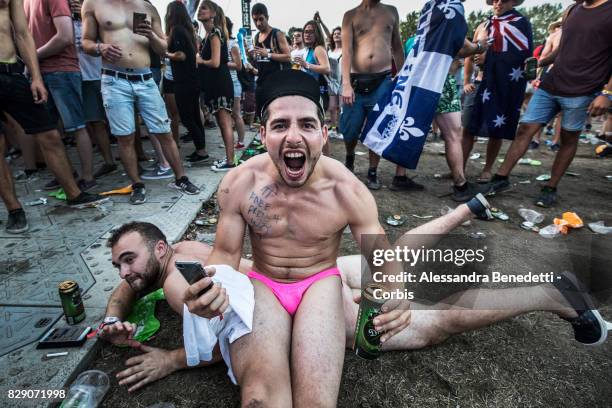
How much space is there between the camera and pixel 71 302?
6.64 feet

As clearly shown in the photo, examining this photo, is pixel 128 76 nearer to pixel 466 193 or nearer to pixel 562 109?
pixel 466 193

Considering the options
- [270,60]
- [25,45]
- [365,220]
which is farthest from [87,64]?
[365,220]

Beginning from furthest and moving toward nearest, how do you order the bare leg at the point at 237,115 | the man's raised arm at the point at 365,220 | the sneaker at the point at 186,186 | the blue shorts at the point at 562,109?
the bare leg at the point at 237,115 → the sneaker at the point at 186,186 → the blue shorts at the point at 562,109 → the man's raised arm at the point at 365,220

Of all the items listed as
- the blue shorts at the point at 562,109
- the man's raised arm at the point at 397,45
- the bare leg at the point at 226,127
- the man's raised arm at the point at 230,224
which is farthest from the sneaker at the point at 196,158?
the blue shorts at the point at 562,109

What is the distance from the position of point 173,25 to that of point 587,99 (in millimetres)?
5560

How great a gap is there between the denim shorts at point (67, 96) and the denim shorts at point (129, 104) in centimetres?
58

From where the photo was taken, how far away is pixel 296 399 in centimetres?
150

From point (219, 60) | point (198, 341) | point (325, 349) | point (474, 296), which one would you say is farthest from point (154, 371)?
point (219, 60)

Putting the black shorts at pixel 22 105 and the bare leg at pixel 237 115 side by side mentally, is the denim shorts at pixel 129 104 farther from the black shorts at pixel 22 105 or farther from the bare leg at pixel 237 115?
the bare leg at pixel 237 115

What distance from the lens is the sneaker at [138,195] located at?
3.89 m

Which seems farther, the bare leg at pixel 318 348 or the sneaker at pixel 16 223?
the sneaker at pixel 16 223

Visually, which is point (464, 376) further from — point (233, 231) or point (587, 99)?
A: point (587, 99)

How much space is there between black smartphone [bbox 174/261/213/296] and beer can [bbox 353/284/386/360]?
73 cm

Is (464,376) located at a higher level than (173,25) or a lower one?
lower
